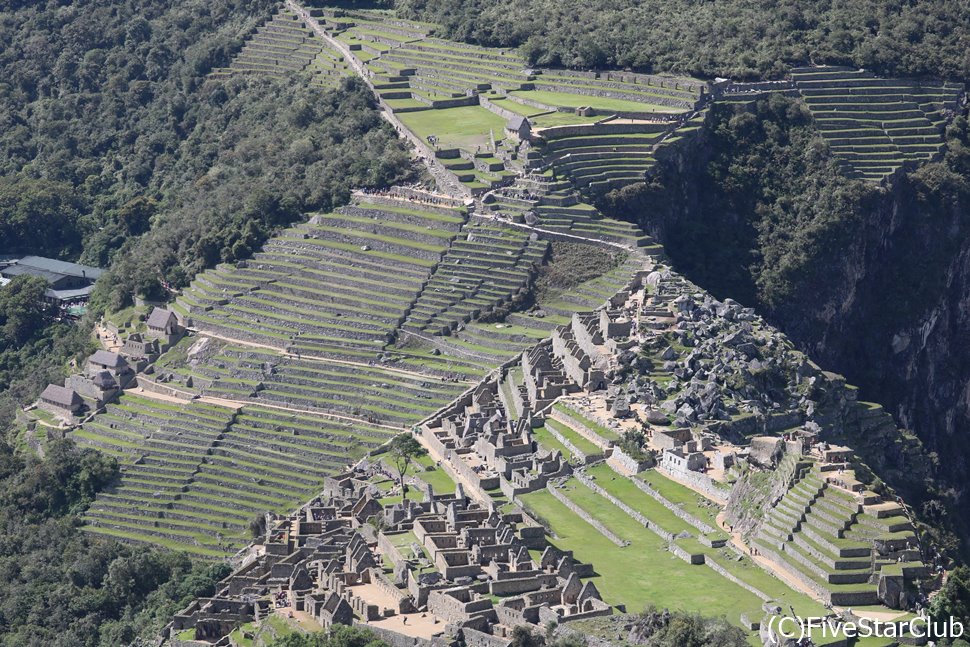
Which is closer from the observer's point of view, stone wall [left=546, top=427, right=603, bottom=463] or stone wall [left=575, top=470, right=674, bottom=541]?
stone wall [left=575, top=470, right=674, bottom=541]

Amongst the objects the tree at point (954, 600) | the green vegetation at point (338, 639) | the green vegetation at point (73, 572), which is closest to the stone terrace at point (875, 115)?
the green vegetation at point (73, 572)

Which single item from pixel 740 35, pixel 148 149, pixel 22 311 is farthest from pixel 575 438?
pixel 148 149

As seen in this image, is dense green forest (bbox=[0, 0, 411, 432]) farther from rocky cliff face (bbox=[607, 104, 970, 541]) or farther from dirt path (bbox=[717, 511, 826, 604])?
dirt path (bbox=[717, 511, 826, 604])

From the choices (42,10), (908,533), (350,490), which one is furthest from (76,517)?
(42,10)

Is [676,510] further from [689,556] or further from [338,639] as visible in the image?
[338,639]

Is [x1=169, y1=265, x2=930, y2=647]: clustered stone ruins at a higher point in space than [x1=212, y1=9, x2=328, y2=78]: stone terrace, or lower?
lower

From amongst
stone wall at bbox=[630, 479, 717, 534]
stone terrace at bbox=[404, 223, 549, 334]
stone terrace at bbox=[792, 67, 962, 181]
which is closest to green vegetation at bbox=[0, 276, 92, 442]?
stone terrace at bbox=[404, 223, 549, 334]
